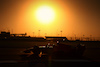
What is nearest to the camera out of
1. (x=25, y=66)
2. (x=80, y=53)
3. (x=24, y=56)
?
(x=25, y=66)

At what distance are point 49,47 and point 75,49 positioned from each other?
4058 mm

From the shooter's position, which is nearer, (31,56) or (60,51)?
(31,56)

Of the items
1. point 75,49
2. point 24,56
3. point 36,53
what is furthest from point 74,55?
point 24,56

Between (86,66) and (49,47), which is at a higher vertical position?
(49,47)

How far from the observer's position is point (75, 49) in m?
17.9

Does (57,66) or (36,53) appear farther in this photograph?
(36,53)

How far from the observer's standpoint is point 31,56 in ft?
53.1

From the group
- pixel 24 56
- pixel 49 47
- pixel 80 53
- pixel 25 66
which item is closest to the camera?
pixel 25 66

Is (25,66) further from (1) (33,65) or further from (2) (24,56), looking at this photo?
(2) (24,56)

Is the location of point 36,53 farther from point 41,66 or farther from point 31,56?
point 41,66

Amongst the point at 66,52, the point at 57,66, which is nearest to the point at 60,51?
the point at 66,52

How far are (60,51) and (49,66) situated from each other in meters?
7.32

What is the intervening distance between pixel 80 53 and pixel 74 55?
91 centimetres

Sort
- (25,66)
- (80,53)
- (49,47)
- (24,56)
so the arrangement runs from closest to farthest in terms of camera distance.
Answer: (25,66) → (24,56) → (80,53) → (49,47)
